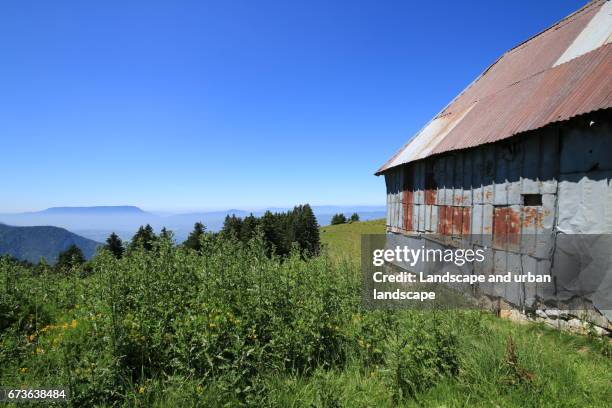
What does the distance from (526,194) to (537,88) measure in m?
2.96

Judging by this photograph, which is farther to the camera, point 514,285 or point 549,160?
point 514,285

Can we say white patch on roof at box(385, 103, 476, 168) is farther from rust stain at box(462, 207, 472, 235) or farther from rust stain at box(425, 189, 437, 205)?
rust stain at box(462, 207, 472, 235)

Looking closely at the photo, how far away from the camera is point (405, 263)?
1217cm

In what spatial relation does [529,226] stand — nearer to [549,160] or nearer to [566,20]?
[549,160]

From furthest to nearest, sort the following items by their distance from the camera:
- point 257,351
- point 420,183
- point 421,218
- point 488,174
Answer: point 420,183, point 421,218, point 488,174, point 257,351

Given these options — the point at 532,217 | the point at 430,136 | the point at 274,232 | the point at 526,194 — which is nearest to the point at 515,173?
the point at 526,194

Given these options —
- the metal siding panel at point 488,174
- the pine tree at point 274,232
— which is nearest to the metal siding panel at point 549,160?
the metal siding panel at point 488,174

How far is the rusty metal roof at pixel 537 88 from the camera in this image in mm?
6215

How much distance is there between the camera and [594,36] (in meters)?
7.76

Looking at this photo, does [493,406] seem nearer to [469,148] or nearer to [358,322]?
[358,322]

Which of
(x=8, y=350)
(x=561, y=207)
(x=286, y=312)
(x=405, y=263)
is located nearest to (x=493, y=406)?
(x=286, y=312)

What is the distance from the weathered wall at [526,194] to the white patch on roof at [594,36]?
2.79 meters

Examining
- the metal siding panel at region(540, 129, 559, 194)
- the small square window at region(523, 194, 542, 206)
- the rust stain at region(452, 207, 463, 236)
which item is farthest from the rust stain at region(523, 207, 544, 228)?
the rust stain at region(452, 207, 463, 236)

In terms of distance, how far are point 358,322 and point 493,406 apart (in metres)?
1.83
